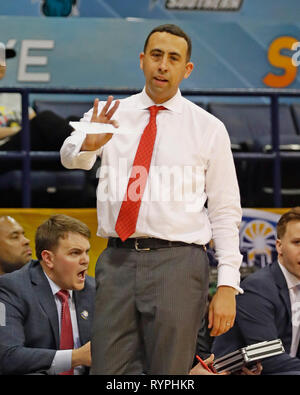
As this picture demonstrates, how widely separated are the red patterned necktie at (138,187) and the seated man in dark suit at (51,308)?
112 centimetres

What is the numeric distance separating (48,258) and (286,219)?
1234mm

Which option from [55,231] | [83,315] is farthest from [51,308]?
[55,231]

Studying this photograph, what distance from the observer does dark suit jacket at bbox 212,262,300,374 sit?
3.58 metres

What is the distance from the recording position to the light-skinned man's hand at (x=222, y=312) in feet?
7.93

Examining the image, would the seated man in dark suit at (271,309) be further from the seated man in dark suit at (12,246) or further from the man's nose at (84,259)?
the seated man in dark suit at (12,246)

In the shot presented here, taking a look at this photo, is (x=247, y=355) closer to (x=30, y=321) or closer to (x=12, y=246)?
(x=30, y=321)

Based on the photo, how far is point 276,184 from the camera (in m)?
4.48

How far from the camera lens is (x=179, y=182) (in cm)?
247

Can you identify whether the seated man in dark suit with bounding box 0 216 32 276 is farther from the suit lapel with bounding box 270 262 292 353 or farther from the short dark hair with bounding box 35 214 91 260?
the suit lapel with bounding box 270 262 292 353

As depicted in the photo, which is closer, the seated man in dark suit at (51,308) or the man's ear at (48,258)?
the seated man in dark suit at (51,308)

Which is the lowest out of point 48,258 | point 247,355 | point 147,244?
point 247,355

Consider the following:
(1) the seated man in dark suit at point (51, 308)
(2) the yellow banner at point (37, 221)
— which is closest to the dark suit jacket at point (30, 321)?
(1) the seated man in dark suit at point (51, 308)
